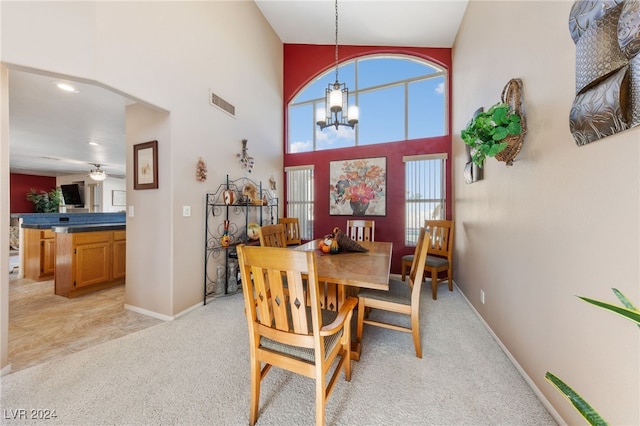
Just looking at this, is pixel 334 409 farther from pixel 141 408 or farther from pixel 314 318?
pixel 141 408

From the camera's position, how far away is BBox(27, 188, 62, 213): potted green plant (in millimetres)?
7734

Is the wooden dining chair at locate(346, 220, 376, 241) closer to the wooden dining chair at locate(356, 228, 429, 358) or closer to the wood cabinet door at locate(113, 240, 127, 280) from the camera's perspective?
the wooden dining chair at locate(356, 228, 429, 358)

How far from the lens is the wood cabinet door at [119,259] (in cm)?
337

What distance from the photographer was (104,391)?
1459 millimetres

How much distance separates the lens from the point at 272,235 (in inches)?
99.1

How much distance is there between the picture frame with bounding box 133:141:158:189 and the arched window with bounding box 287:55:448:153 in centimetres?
242

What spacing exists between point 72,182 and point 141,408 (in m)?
10.8

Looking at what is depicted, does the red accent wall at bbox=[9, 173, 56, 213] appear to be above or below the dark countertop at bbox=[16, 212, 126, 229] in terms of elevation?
above

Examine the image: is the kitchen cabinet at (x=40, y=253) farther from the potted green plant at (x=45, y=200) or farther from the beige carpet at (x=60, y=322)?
the potted green plant at (x=45, y=200)

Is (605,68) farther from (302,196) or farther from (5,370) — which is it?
(302,196)

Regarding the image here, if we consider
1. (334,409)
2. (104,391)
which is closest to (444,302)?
(334,409)

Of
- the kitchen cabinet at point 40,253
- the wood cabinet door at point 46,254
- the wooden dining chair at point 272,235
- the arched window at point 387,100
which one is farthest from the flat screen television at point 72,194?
the wooden dining chair at point 272,235

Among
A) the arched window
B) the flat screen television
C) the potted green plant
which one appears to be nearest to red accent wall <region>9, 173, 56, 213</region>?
the potted green plant

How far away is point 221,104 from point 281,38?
2566 millimetres
